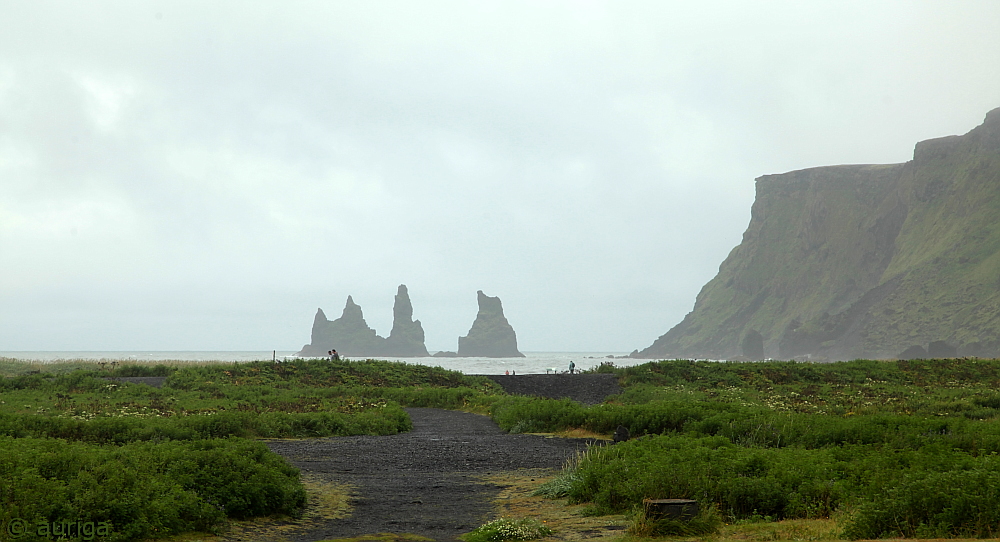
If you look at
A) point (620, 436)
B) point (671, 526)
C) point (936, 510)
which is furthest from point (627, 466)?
point (620, 436)

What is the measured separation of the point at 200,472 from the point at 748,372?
40.0m

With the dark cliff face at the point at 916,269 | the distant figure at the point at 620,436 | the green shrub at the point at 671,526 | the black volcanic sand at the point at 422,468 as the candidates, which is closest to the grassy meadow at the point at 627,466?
the green shrub at the point at 671,526

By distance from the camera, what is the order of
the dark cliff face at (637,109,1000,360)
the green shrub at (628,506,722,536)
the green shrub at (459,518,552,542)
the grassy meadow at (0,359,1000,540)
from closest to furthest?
the grassy meadow at (0,359,1000,540)
the green shrub at (628,506,722,536)
the green shrub at (459,518,552,542)
the dark cliff face at (637,109,1000,360)

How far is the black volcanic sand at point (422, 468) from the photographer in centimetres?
1035

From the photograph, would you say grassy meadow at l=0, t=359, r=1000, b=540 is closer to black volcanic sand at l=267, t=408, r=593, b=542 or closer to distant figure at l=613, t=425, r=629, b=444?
black volcanic sand at l=267, t=408, r=593, b=542

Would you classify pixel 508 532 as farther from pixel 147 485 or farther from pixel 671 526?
pixel 147 485

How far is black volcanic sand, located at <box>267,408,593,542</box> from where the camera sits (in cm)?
1035

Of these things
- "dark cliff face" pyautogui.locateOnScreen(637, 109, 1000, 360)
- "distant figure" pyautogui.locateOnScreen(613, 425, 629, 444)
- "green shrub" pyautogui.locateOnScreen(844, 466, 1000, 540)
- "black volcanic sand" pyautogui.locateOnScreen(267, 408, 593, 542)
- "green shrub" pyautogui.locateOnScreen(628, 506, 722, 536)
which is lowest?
"black volcanic sand" pyautogui.locateOnScreen(267, 408, 593, 542)

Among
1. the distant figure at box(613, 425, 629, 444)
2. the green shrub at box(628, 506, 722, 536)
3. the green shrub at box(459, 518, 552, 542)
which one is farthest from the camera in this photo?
the distant figure at box(613, 425, 629, 444)

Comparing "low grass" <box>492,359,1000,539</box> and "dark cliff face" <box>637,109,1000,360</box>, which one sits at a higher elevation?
"dark cliff face" <box>637,109,1000,360</box>

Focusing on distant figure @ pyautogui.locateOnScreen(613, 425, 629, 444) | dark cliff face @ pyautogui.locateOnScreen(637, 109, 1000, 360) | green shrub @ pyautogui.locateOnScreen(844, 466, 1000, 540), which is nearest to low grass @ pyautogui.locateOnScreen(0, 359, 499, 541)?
green shrub @ pyautogui.locateOnScreen(844, 466, 1000, 540)

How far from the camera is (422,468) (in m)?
16.5

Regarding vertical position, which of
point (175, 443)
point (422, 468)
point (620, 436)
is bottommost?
point (422, 468)

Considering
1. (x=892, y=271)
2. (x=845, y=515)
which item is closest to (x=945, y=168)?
(x=892, y=271)
